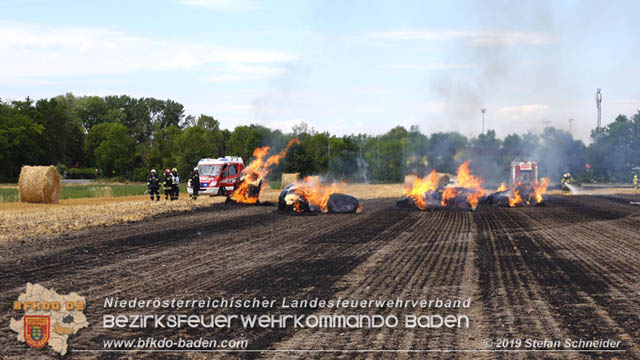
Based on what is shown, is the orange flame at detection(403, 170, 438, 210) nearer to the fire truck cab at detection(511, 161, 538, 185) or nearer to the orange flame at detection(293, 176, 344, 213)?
the orange flame at detection(293, 176, 344, 213)

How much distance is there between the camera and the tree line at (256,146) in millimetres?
61750

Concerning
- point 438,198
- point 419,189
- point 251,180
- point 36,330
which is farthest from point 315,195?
point 36,330

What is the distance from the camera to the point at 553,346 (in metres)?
7.91

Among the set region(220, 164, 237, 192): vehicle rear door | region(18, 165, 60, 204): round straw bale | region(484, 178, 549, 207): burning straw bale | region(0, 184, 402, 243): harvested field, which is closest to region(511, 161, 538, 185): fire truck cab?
region(484, 178, 549, 207): burning straw bale

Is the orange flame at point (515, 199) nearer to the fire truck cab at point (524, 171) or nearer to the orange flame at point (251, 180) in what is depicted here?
the orange flame at point (251, 180)

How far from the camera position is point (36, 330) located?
28.7 feet

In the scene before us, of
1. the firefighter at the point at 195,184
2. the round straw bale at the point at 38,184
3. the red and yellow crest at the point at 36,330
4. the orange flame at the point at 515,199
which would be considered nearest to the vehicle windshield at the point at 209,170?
the firefighter at the point at 195,184

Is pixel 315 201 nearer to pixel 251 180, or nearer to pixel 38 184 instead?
pixel 251 180

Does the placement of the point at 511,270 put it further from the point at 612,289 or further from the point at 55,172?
the point at 55,172

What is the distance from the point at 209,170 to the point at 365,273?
104 feet

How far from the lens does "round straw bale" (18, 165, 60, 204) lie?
115 ft

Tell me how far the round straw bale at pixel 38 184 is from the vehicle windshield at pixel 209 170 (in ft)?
34.5

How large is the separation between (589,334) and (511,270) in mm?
5325

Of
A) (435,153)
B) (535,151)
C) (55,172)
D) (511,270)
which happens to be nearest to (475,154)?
(435,153)
